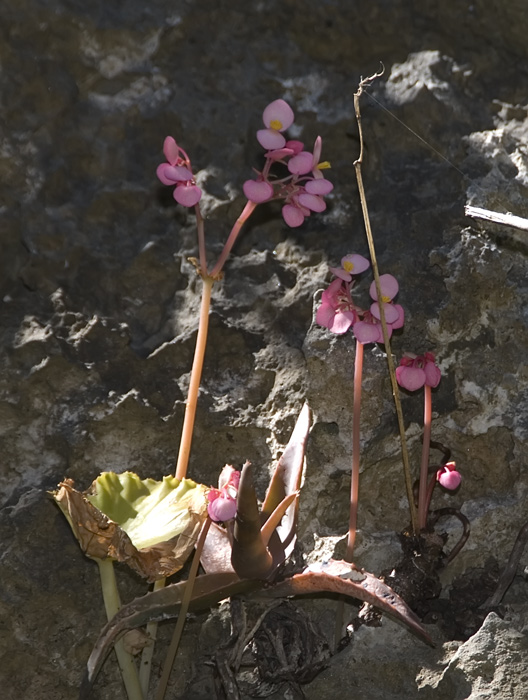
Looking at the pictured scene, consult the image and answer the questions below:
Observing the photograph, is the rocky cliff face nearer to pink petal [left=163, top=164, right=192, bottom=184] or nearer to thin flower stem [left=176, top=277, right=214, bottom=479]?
thin flower stem [left=176, top=277, right=214, bottom=479]

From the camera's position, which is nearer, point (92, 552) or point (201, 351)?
point (92, 552)

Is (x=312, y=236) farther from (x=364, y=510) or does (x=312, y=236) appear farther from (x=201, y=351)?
(x=364, y=510)

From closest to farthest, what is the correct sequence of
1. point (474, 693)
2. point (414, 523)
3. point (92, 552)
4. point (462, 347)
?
point (474, 693) → point (92, 552) → point (414, 523) → point (462, 347)

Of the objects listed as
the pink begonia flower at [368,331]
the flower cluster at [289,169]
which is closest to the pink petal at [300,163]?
the flower cluster at [289,169]

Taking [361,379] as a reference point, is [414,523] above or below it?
below

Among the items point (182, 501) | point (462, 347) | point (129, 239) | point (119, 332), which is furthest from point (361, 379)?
point (129, 239)

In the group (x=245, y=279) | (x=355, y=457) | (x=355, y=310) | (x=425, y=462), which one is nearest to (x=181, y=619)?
(x=355, y=457)

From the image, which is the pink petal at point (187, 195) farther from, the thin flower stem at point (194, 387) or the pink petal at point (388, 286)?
the pink petal at point (388, 286)
